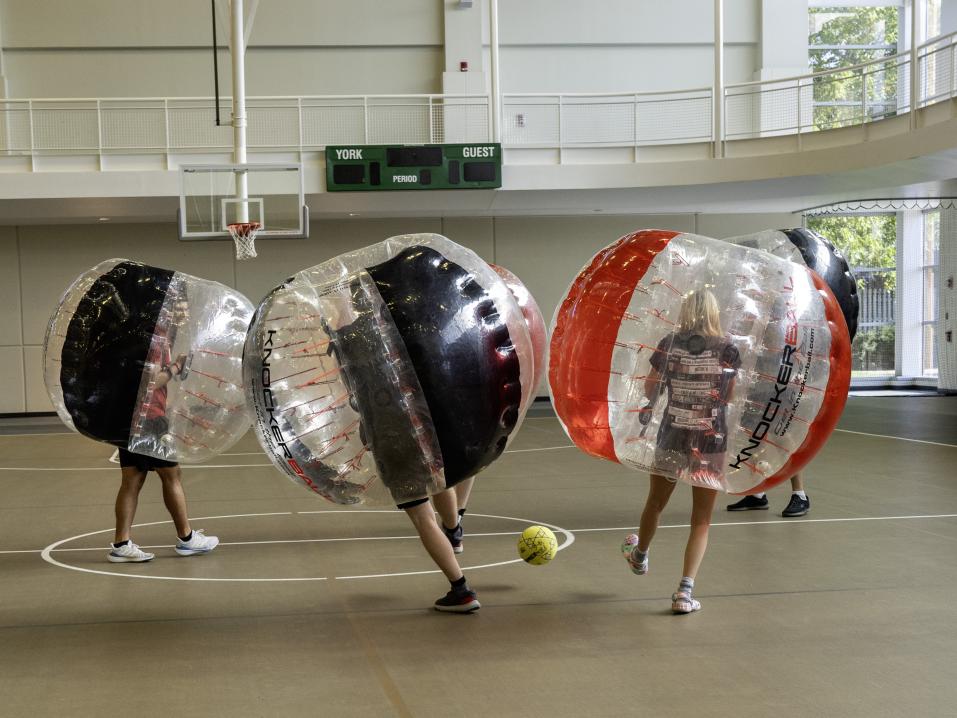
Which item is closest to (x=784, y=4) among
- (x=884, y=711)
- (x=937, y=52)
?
(x=937, y=52)

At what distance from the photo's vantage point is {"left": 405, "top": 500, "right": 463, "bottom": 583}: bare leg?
18.8 ft

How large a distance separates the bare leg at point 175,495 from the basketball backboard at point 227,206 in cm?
863

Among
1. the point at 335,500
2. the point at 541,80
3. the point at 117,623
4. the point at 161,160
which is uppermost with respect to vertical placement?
the point at 541,80

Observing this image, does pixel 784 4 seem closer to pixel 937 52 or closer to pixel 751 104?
pixel 751 104

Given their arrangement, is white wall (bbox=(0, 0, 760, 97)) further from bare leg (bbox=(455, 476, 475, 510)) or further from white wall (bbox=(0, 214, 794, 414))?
bare leg (bbox=(455, 476, 475, 510))

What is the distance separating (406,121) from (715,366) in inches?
638

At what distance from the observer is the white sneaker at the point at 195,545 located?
24.8 feet

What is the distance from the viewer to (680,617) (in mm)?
5766

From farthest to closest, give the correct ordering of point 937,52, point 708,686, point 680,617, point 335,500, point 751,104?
point 751,104, point 937,52, point 680,617, point 335,500, point 708,686

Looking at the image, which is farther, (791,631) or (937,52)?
(937,52)

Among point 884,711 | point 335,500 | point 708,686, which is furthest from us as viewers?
point 335,500

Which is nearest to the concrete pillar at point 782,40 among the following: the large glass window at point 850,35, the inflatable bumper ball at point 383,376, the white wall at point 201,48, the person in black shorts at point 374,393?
the large glass window at point 850,35

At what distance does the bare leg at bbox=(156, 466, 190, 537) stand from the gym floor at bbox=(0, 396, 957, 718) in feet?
0.88

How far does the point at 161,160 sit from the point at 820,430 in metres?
15.6
